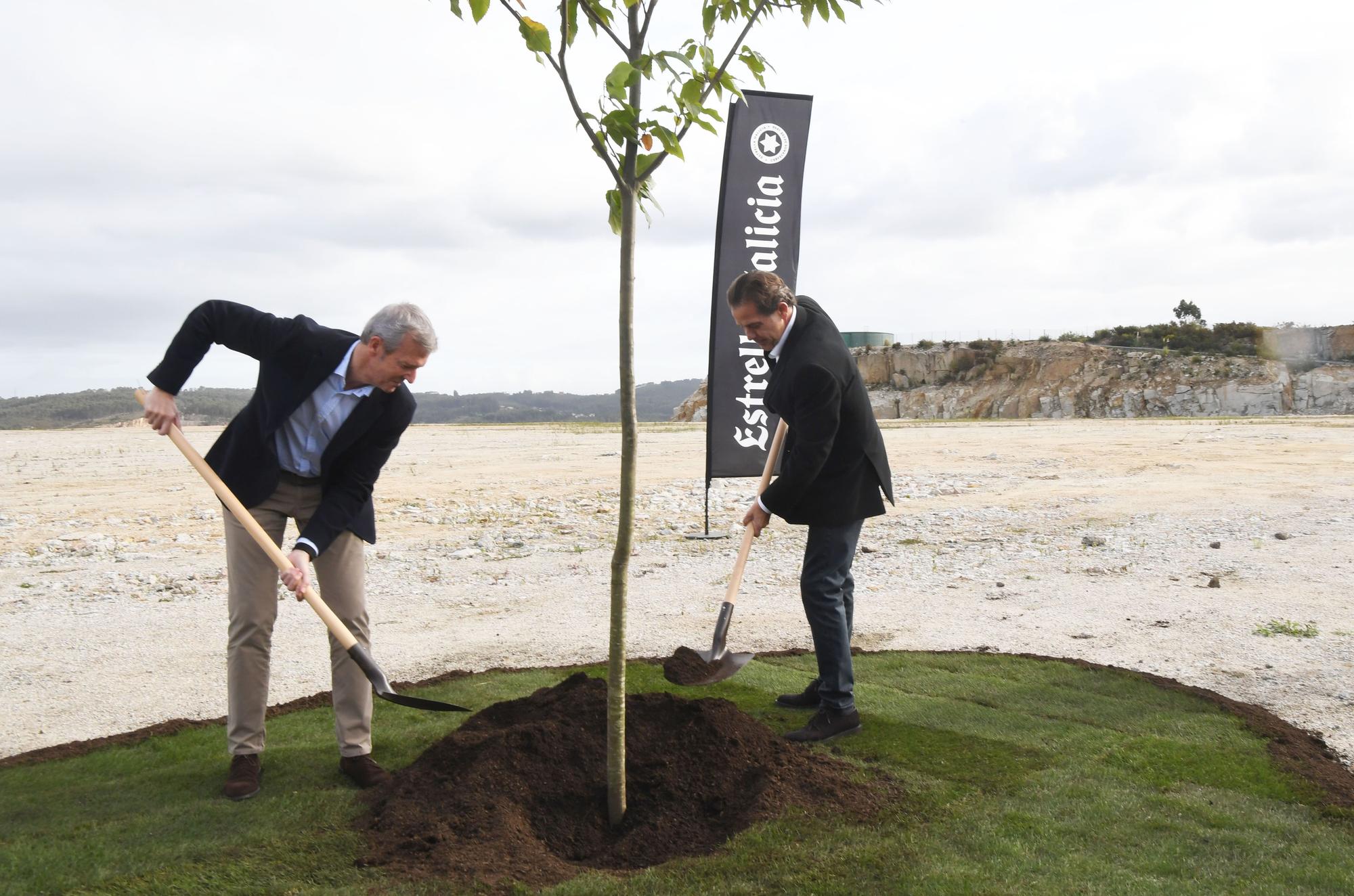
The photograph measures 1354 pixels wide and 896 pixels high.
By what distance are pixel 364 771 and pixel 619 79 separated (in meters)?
2.92

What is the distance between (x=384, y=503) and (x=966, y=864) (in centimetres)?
1257

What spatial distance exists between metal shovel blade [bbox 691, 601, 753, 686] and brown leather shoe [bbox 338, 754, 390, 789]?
1.73 meters

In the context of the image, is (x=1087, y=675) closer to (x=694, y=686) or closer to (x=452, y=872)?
(x=694, y=686)

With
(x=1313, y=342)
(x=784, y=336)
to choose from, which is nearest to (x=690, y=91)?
(x=784, y=336)

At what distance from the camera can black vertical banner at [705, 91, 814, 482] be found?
30.5ft

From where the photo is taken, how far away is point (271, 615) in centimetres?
389

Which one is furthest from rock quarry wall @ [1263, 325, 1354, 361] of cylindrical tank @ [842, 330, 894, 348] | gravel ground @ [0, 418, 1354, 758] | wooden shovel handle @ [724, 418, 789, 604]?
wooden shovel handle @ [724, 418, 789, 604]

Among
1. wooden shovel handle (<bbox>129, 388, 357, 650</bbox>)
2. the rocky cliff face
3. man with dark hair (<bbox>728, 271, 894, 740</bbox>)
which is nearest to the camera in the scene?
wooden shovel handle (<bbox>129, 388, 357, 650</bbox>)

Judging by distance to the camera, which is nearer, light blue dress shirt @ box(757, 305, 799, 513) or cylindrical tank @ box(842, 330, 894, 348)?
light blue dress shirt @ box(757, 305, 799, 513)

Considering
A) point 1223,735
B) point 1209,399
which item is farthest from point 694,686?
point 1209,399

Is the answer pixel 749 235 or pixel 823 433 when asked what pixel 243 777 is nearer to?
pixel 823 433

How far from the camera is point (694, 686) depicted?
5.25 metres

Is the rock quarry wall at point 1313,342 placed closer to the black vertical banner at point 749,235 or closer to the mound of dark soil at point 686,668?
the black vertical banner at point 749,235

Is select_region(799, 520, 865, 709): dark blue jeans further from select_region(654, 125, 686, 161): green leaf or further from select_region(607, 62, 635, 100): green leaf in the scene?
select_region(607, 62, 635, 100): green leaf
